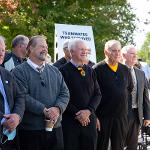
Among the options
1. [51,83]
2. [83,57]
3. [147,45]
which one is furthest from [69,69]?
[147,45]

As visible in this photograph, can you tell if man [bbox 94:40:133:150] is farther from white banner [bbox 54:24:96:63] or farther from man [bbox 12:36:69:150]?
white banner [bbox 54:24:96:63]

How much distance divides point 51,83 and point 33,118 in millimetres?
534

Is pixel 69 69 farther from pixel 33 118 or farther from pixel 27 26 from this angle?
pixel 27 26

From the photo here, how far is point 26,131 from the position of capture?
678cm

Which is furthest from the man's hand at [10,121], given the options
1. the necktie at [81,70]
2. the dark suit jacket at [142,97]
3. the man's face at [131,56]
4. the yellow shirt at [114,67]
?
the man's face at [131,56]

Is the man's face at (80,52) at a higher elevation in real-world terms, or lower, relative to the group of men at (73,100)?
higher

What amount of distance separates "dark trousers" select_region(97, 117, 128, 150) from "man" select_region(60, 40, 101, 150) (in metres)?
0.64

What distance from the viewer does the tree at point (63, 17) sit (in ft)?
62.4

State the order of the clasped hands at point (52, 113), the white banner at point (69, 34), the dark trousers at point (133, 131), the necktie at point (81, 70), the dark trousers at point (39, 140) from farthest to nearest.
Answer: the white banner at point (69, 34) < the dark trousers at point (133, 131) < the necktie at point (81, 70) < the dark trousers at point (39, 140) < the clasped hands at point (52, 113)

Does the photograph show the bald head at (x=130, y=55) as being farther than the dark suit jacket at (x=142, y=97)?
Yes

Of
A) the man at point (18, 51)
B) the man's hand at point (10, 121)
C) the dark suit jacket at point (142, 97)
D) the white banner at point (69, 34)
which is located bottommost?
the man's hand at point (10, 121)

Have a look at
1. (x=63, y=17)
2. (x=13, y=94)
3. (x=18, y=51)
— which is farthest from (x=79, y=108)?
(x=63, y=17)

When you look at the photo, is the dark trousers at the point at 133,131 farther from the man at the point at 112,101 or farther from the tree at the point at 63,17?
the tree at the point at 63,17

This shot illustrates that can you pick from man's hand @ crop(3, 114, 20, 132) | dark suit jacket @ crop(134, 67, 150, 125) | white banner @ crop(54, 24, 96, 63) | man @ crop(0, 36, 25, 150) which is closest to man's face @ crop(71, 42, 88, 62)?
man @ crop(0, 36, 25, 150)
